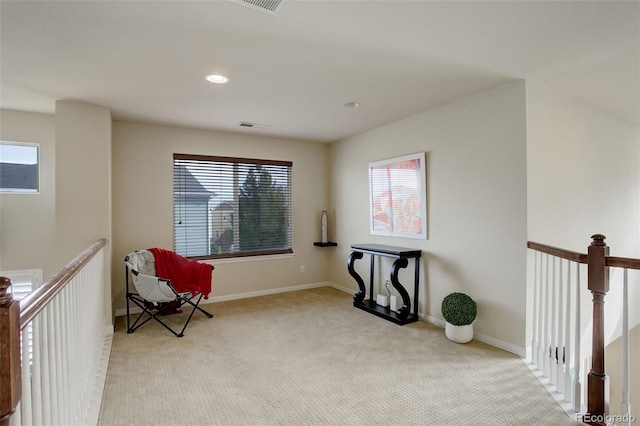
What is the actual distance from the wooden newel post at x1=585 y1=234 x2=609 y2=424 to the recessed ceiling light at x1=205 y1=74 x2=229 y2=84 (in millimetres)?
2926

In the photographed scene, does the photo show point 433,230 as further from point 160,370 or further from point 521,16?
point 160,370

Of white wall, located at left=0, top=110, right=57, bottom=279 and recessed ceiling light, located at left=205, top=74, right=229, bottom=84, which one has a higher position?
recessed ceiling light, located at left=205, top=74, right=229, bottom=84

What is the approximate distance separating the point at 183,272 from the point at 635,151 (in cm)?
591

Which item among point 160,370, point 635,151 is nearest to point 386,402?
point 160,370

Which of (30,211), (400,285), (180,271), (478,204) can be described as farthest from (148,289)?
(478,204)

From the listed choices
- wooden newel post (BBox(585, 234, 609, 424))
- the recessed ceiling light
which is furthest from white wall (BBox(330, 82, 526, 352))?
the recessed ceiling light

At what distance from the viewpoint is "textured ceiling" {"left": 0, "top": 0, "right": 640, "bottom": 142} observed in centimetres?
197

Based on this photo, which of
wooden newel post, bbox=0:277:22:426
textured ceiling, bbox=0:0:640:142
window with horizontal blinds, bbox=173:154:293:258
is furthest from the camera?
window with horizontal blinds, bbox=173:154:293:258

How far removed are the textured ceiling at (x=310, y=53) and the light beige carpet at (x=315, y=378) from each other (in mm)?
2414

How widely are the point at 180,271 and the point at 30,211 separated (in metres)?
1.90

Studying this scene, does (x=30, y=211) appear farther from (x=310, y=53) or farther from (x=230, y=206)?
(x=310, y=53)

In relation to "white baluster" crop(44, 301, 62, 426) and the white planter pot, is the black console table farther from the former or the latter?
"white baluster" crop(44, 301, 62, 426)

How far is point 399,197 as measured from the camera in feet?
14.4

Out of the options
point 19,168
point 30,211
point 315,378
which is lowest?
point 315,378
